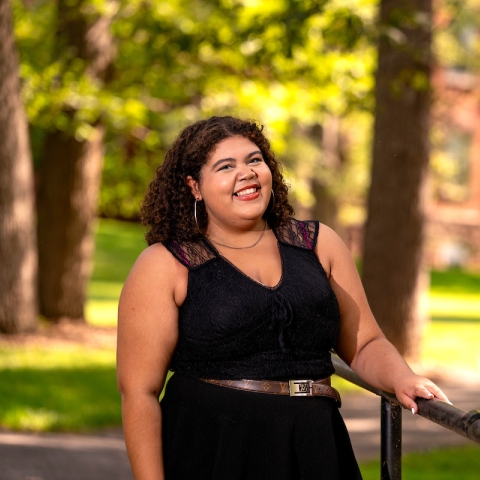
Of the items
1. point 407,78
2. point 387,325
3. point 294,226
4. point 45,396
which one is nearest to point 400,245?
point 387,325

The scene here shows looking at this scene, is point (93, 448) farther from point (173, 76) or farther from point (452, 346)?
point (173, 76)

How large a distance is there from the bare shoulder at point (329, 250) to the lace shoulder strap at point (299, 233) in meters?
0.02

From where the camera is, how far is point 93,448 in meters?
6.45

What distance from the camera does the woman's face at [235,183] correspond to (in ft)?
9.34

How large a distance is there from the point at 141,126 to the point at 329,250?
11196 millimetres

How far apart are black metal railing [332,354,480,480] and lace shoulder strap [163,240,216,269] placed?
516 millimetres

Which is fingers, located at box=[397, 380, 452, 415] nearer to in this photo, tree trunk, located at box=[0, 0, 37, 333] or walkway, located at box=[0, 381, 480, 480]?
walkway, located at box=[0, 381, 480, 480]

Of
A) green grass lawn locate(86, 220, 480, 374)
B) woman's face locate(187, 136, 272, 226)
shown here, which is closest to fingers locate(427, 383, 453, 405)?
woman's face locate(187, 136, 272, 226)

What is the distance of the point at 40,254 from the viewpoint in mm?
12719

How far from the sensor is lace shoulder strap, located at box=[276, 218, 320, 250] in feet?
9.70

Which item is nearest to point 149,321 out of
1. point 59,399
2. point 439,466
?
point 439,466

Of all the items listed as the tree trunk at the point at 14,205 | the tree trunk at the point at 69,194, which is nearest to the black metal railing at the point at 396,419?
the tree trunk at the point at 14,205

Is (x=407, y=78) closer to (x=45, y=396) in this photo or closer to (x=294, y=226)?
(x=45, y=396)

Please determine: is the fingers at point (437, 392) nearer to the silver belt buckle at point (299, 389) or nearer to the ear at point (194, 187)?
the silver belt buckle at point (299, 389)
